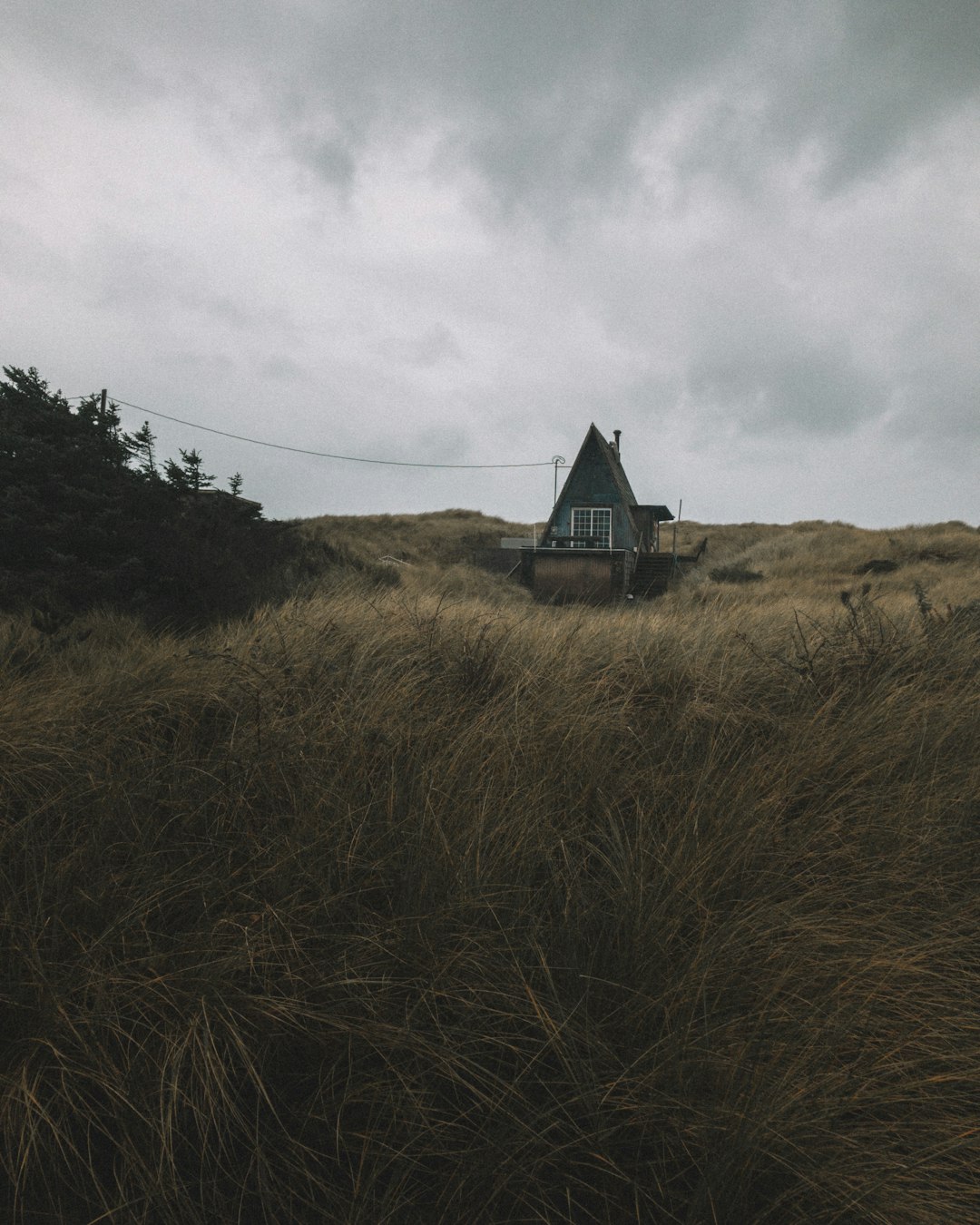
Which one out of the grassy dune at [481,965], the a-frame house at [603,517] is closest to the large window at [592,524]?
the a-frame house at [603,517]

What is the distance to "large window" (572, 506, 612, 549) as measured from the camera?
28.1m

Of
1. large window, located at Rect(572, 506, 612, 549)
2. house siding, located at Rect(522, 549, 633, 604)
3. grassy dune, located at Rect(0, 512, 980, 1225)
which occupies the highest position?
large window, located at Rect(572, 506, 612, 549)

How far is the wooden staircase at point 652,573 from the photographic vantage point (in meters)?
24.6

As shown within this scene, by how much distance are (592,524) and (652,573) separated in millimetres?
3388

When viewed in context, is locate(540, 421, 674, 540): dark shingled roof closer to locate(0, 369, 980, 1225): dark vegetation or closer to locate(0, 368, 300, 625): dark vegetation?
locate(0, 368, 300, 625): dark vegetation

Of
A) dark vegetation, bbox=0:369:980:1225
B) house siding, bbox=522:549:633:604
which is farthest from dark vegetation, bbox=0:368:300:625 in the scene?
house siding, bbox=522:549:633:604

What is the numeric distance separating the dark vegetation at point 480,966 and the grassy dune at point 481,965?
0.01 meters

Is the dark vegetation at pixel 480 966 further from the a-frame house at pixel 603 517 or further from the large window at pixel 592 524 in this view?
the large window at pixel 592 524

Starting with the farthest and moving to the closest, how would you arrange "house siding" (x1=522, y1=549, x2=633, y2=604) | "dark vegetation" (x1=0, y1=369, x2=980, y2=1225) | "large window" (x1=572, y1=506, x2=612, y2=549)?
"large window" (x1=572, y1=506, x2=612, y2=549), "house siding" (x1=522, y1=549, x2=633, y2=604), "dark vegetation" (x1=0, y1=369, x2=980, y2=1225)

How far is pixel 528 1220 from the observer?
49.9 inches

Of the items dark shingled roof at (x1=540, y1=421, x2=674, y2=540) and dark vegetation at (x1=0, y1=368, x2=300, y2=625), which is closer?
dark vegetation at (x1=0, y1=368, x2=300, y2=625)

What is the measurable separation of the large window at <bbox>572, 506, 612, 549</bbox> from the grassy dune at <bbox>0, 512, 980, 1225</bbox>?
81.7 ft

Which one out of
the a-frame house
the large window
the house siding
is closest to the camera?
the house siding

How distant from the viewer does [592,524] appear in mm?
28406
